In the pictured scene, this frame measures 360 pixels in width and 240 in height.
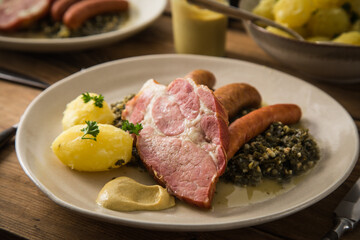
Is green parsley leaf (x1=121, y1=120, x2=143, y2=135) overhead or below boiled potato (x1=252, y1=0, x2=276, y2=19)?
below

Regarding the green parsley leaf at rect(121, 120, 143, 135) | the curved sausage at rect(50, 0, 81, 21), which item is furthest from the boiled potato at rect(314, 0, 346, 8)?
the curved sausage at rect(50, 0, 81, 21)

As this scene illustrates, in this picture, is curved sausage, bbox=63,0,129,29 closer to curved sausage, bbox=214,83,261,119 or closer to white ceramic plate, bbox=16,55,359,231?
white ceramic plate, bbox=16,55,359,231

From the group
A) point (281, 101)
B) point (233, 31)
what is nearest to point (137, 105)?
point (281, 101)

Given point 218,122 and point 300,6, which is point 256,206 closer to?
point 218,122

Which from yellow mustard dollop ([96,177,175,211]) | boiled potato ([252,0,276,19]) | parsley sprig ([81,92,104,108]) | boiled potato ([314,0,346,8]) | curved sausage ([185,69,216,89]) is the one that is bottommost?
yellow mustard dollop ([96,177,175,211])

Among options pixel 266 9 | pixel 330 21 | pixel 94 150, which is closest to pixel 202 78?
pixel 94 150

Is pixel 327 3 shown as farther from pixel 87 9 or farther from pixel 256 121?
pixel 87 9
